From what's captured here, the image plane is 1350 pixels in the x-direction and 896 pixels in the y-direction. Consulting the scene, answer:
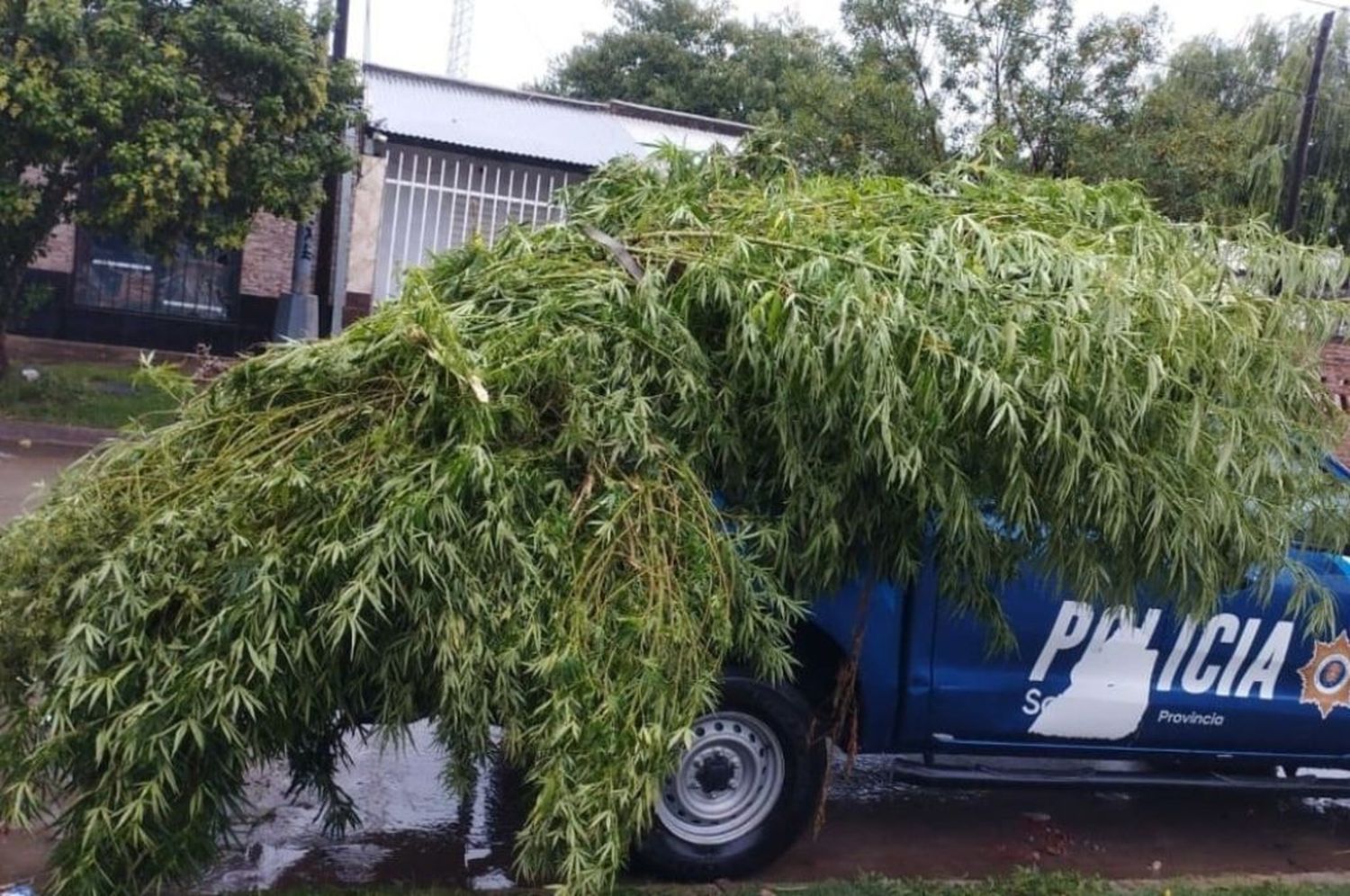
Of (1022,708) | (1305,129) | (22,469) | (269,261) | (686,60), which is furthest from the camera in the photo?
(686,60)

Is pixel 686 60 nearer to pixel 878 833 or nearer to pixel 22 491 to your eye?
pixel 22 491

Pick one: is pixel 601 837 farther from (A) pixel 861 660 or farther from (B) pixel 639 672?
(A) pixel 861 660

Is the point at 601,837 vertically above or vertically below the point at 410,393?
below

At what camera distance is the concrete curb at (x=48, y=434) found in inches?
569

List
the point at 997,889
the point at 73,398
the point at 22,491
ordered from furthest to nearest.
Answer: the point at 73,398
the point at 22,491
the point at 997,889

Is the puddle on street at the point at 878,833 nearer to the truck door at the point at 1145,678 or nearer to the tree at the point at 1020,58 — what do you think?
the truck door at the point at 1145,678

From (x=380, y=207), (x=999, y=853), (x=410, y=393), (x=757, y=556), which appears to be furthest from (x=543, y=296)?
(x=380, y=207)

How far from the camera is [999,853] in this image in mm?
5668

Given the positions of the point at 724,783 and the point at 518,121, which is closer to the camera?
the point at 724,783

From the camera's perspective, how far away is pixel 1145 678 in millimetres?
5477

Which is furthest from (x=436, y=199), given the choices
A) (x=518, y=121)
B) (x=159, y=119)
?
(x=159, y=119)

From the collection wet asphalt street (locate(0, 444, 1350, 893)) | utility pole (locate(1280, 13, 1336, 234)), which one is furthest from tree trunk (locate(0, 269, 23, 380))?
utility pole (locate(1280, 13, 1336, 234))

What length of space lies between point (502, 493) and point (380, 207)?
1437cm

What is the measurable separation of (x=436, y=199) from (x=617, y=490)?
47.4 ft
